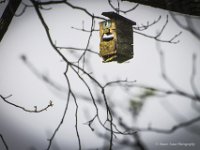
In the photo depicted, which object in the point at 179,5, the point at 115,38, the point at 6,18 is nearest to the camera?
the point at 6,18

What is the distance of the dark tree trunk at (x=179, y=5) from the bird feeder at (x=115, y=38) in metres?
0.56

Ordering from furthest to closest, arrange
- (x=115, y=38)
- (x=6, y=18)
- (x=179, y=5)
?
(x=115, y=38), (x=179, y=5), (x=6, y=18)

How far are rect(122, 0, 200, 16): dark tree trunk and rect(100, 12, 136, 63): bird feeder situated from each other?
0.56 metres

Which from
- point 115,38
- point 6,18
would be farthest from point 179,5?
point 6,18

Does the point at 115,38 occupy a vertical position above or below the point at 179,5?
below

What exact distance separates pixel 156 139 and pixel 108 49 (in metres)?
3.47

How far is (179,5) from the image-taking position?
3.20 m

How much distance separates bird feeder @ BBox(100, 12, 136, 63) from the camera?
146 inches

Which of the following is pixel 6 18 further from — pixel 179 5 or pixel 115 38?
pixel 179 5

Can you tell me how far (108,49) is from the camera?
375cm

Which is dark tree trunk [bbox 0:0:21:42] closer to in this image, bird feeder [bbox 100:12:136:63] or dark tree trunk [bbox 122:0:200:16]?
bird feeder [bbox 100:12:136:63]

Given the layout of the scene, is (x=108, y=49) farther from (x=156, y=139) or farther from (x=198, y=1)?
(x=156, y=139)

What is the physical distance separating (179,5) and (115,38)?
0.88 m

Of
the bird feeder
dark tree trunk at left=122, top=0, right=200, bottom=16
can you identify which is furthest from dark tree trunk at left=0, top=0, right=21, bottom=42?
dark tree trunk at left=122, top=0, right=200, bottom=16
